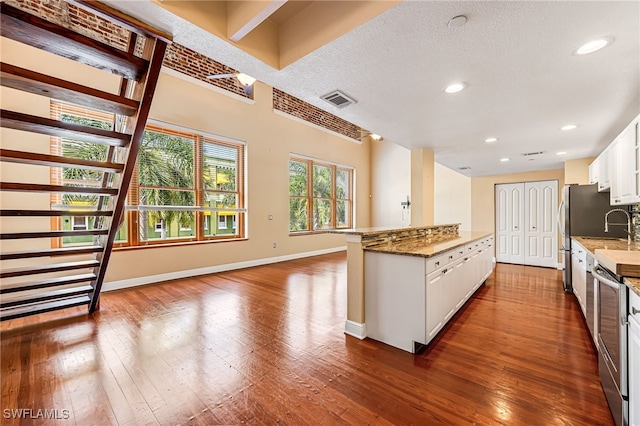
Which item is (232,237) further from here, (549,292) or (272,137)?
(549,292)

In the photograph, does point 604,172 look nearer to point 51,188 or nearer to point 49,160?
point 49,160

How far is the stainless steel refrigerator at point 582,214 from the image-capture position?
385 centimetres

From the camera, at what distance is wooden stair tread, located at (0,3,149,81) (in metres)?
1.38

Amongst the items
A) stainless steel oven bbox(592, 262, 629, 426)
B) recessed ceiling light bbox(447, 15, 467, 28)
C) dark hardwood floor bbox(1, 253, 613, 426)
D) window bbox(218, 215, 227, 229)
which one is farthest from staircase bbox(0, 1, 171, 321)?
stainless steel oven bbox(592, 262, 629, 426)

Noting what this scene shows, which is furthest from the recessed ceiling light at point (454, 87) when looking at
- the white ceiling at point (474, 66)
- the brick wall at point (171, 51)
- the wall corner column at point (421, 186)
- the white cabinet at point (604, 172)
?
the brick wall at point (171, 51)

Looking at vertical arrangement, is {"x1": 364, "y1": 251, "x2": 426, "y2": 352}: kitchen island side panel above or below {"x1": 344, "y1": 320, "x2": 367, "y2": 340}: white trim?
above

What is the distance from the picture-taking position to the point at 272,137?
21.5 ft

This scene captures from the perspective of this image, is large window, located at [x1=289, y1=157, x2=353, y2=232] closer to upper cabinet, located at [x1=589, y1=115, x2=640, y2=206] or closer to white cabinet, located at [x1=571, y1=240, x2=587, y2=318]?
white cabinet, located at [x1=571, y1=240, x2=587, y2=318]

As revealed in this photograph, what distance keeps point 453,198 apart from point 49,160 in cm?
825

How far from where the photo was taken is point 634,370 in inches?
52.1

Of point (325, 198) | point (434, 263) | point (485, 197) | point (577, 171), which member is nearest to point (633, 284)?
point (434, 263)

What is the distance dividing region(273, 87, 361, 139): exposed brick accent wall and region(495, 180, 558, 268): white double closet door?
185 inches

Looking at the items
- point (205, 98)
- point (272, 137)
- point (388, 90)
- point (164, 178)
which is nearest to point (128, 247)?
point (164, 178)

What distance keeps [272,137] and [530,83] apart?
207 inches
